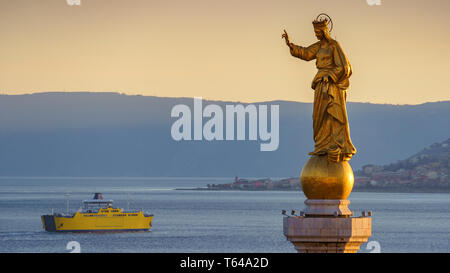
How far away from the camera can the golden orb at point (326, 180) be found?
29.1 m

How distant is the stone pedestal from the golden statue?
26 centimetres

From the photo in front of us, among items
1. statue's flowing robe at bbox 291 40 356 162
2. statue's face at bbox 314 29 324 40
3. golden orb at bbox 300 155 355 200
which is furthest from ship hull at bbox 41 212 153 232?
golden orb at bbox 300 155 355 200

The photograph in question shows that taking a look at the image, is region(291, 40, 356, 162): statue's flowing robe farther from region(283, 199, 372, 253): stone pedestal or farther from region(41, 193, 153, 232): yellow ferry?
region(41, 193, 153, 232): yellow ferry

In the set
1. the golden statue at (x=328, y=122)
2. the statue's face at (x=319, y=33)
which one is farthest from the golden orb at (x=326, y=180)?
the statue's face at (x=319, y=33)

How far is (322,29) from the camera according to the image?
1200 inches

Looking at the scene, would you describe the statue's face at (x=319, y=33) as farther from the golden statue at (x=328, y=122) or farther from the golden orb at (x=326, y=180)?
the golden orb at (x=326, y=180)

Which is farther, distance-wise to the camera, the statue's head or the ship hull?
the ship hull

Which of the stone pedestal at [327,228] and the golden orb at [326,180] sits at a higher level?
the golden orb at [326,180]

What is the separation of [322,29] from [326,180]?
12.4 feet

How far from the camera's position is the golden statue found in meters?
29.1

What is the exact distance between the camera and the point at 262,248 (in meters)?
152

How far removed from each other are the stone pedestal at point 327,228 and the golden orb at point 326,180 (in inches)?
6.6
